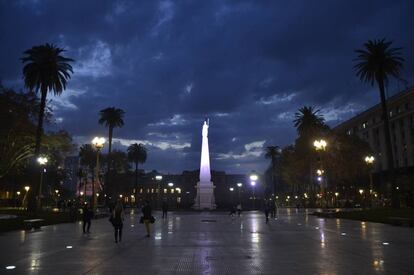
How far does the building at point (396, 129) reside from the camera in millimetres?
85594

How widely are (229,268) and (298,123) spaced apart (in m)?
76.2

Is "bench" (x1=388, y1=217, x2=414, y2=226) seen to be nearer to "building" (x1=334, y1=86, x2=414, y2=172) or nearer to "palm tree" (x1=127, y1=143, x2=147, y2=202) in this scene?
"building" (x1=334, y1=86, x2=414, y2=172)

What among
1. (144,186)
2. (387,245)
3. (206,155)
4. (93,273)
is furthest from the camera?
(144,186)

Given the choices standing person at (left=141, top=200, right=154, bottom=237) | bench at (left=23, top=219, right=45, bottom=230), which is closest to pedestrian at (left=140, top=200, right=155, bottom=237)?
standing person at (left=141, top=200, right=154, bottom=237)

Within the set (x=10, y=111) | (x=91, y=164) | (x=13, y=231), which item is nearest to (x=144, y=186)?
(x=91, y=164)

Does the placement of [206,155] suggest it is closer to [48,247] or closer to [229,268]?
[48,247]

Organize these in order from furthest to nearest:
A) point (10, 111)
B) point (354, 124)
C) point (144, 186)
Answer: point (144, 186)
point (354, 124)
point (10, 111)

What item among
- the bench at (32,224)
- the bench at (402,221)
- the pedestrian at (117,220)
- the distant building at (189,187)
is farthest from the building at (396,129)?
the pedestrian at (117,220)

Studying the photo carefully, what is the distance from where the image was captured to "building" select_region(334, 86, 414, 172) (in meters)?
85.6

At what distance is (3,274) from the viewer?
34.2ft

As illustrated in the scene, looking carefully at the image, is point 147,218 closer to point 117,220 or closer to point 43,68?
point 117,220

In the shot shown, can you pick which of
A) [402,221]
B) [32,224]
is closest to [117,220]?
[32,224]

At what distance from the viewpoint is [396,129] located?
91.6 meters

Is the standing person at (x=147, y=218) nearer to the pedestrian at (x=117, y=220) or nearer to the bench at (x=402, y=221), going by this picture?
the pedestrian at (x=117, y=220)
